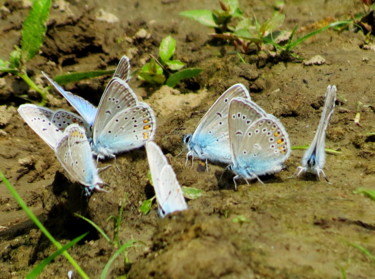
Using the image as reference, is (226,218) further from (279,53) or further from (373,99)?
(279,53)

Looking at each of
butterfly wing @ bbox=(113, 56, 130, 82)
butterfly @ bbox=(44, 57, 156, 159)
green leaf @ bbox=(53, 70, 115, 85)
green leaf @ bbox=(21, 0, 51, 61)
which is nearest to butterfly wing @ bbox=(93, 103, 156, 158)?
butterfly @ bbox=(44, 57, 156, 159)

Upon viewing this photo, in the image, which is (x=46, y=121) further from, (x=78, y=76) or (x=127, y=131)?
(x=78, y=76)

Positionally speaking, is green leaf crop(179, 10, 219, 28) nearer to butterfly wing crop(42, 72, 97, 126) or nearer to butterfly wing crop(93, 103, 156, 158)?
butterfly wing crop(42, 72, 97, 126)

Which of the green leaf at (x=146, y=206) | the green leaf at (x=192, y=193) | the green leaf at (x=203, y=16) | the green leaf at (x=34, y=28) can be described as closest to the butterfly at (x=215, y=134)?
the green leaf at (x=192, y=193)

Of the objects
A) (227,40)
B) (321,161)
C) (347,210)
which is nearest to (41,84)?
(227,40)

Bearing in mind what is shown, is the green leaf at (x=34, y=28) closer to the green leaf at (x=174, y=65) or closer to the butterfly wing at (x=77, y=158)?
the green leaf at (x=174, y=65)
